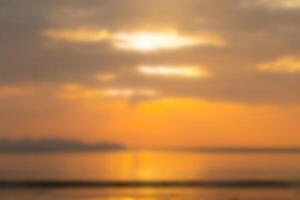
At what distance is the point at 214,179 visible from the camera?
43.9 metres

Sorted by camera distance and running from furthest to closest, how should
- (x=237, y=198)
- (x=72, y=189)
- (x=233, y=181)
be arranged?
(x=233, y=181) < (x=72, y=189) < (x=237, y=198)

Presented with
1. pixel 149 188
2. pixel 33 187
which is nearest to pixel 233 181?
pixel 149 188

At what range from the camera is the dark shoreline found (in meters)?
38.8

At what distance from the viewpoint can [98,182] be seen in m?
41.9

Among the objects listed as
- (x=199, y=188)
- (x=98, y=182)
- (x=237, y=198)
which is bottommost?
(x=237, y=198)

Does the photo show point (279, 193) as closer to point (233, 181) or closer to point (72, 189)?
point (233, 181)

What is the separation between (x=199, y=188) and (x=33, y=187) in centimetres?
1109

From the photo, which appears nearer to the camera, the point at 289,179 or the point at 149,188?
the point at 149,188

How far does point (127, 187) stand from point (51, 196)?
797 centimetres

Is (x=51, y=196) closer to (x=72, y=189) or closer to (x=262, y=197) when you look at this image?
(x=72, y=189)

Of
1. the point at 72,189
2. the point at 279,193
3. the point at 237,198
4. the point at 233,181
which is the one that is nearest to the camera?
the point at 237,198

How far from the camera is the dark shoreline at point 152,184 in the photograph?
38.8 meters

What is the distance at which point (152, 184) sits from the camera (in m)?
40.5

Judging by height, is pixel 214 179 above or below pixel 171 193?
above
